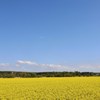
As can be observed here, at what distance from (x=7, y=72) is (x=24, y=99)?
344 ft

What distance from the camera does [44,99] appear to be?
68.0 feet

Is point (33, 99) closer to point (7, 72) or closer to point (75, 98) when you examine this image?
point (75, 98)

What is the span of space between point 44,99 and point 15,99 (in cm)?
234

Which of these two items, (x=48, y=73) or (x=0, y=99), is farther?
(x=48, y=73)

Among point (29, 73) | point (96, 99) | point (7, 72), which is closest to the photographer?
point (96, 99)

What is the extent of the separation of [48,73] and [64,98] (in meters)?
99.2

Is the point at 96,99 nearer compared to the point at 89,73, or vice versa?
the point at 96,99

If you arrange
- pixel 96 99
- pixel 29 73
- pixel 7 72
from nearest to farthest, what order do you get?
pixel 96 99
pixel 29 73
pixel 7 72

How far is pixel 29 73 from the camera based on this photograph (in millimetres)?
116250

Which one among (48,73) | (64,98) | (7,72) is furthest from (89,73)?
(64,98)

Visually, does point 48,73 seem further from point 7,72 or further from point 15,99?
point 15,99

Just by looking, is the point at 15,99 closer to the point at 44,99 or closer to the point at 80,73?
the point at 44,99

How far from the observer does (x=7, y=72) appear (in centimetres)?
12381

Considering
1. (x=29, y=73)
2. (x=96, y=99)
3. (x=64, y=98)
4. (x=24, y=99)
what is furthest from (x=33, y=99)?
(x=29, y=73)
